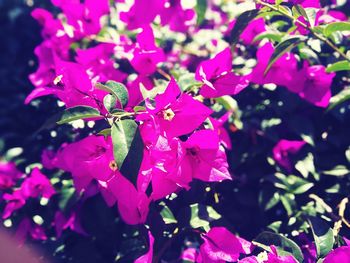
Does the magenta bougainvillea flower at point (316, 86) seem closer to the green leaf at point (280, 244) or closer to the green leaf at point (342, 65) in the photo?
the green leaf at point (342, 65)

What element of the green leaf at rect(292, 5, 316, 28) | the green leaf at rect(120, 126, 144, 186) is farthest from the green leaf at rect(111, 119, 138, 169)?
the green leaf at rect(292, 5, 316, 28)

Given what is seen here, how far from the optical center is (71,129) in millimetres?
1150

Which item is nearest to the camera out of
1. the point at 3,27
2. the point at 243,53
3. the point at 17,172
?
the point at 17,172

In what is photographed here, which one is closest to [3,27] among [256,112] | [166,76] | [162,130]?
[166,76]

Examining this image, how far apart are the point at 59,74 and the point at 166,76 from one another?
390mm

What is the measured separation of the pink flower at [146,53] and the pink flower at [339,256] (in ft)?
2.14

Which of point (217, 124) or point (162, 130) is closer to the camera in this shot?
point (162, 130)

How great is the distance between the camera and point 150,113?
0.78 m

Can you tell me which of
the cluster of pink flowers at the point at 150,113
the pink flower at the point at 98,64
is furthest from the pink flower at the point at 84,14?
the pink flower at the point at 98,64

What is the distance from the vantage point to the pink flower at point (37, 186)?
1.09 m

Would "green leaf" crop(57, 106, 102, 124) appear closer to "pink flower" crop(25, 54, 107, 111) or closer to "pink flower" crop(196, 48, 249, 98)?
"pink flower" crop(25, 54, 107, 111)

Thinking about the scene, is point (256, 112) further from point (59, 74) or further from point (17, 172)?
point (17, 172)

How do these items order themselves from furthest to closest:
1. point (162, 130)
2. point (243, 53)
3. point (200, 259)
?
point (243, 53) → point (200, 259) → point (162, 130)

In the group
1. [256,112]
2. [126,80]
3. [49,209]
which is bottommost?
[49,209]
